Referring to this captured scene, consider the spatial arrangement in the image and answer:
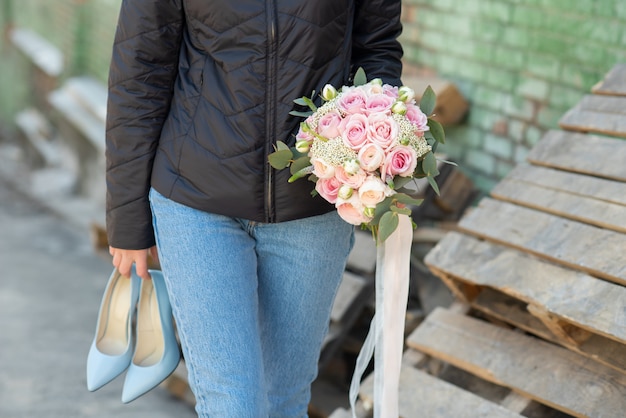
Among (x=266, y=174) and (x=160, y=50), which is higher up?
(x=160, y=50)

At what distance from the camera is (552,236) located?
9.62ft

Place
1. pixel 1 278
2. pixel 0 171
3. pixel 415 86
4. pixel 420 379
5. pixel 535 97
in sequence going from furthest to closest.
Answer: pixel 0 171 → pixel 1 278 → pixel 415 86 → pixel 535 97 → pixel 420 379

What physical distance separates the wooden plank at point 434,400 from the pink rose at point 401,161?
1070mm

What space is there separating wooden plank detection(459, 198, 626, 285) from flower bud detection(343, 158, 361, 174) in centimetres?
104

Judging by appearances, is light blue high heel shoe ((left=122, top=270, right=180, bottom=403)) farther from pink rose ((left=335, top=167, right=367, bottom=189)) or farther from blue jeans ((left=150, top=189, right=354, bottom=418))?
pink rose ((left=335, top=167, right=367, bottom=189))

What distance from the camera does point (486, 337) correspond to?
10.1ft

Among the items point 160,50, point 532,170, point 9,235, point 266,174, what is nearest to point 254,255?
point 266,174

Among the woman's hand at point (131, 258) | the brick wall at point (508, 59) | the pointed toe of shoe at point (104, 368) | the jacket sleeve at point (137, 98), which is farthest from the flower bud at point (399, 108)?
the brick wall at point (508, 59)

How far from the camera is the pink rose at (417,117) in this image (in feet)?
7.17

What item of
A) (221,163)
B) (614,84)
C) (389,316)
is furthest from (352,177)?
(614,84)

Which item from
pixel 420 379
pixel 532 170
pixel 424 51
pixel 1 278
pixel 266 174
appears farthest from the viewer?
pixel 1 278

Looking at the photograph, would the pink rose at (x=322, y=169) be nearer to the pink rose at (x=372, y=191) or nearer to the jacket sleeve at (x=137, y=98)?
the pink rose at (x=372, y=191)

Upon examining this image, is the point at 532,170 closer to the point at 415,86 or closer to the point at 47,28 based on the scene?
the point at 415,86

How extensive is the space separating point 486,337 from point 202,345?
1176 mm
